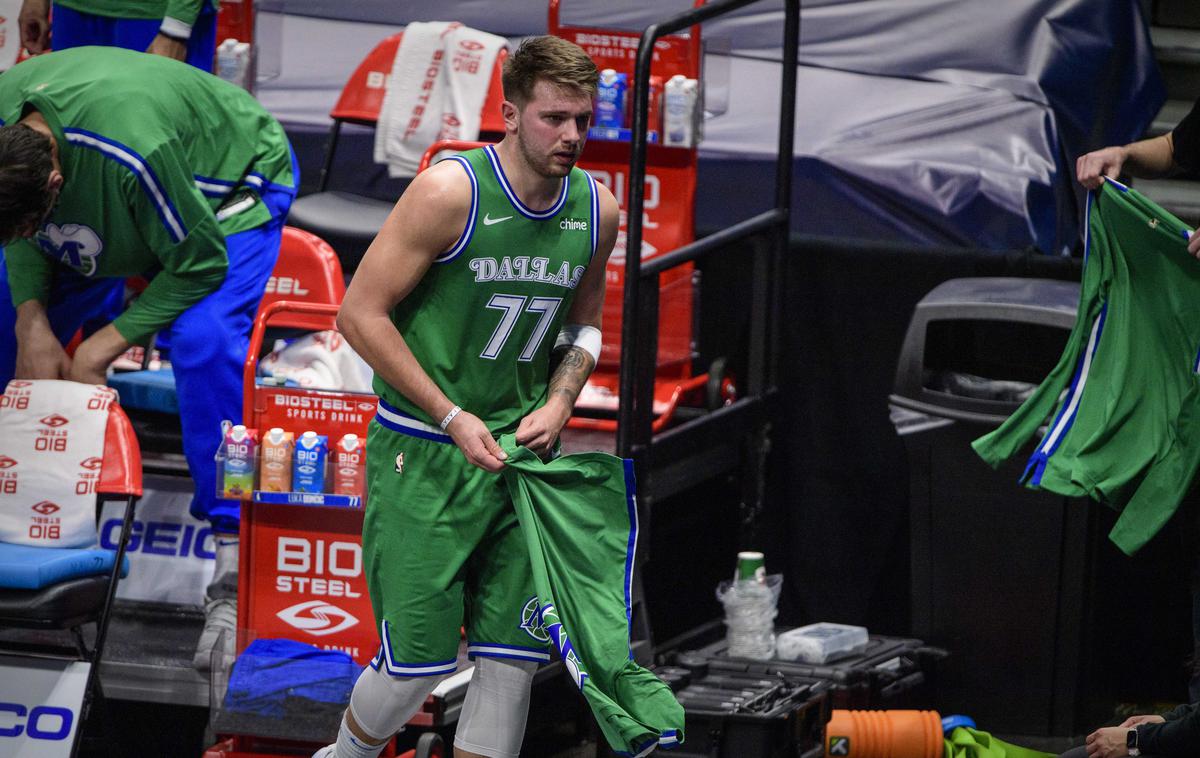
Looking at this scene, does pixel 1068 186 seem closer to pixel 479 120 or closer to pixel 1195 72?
pixel 1195 72

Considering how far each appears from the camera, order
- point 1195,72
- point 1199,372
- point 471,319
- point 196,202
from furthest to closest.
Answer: point 1195,72, point 196,202, point 1199,372, point 471,319

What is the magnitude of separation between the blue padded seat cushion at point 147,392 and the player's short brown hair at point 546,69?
240 centimetres

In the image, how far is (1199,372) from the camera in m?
4.27

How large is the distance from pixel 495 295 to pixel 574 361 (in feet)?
0.96

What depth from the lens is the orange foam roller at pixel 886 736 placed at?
4.96 m

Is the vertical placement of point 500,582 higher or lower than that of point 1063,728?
higher

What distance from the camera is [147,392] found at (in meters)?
5.64

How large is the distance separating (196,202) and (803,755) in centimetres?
227

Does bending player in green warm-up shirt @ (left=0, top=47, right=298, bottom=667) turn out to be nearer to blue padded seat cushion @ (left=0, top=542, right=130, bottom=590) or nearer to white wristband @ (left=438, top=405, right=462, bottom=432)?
blue padded seat cushion @ (left=0, top=542, right=130, bottom=590)

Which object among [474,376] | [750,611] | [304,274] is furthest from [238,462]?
[750,611]

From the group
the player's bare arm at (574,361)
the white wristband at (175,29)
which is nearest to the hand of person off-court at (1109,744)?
the player's bare arm at (574,361)

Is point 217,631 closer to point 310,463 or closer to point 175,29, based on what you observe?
point 310,463

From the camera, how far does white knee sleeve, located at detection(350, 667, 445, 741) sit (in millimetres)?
3793

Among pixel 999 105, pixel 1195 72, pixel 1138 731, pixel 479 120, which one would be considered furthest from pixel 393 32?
pixel 1138 731
